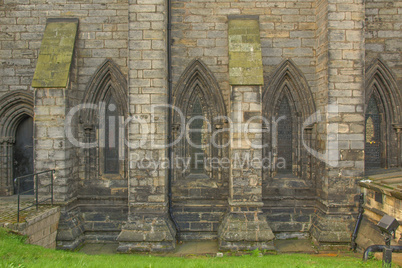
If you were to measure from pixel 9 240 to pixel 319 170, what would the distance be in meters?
7.16

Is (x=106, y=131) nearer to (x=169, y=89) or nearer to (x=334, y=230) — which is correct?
(x=169, y=89)

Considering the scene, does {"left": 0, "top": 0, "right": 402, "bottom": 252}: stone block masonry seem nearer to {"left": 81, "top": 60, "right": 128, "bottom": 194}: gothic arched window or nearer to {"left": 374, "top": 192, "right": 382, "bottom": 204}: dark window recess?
{"left": 81, "top": 60, "right": 128, "bottom": 194}: gothic arched window

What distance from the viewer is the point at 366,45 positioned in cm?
743

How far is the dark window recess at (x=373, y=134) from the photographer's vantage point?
7734 millimetres

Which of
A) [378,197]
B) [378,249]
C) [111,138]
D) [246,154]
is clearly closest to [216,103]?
[246,154]

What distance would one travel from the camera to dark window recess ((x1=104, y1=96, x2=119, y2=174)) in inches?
299

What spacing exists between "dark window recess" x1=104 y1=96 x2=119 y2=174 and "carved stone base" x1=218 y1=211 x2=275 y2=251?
11.5 ft

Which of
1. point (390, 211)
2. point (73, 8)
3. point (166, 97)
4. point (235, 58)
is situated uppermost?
point (73, 8)

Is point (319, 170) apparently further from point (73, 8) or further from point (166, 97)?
point (73, 8)

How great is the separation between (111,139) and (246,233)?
175 inches

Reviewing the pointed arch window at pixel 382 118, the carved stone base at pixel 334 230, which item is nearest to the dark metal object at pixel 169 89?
the carved stone base at pixel 334 230

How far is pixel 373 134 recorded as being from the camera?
25.5 ft

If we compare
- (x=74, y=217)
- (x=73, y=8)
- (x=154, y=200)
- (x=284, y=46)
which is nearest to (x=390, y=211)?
(x=284, y=46)

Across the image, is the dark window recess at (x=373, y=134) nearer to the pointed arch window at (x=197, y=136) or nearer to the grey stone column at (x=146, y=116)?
the pointed arch window at (x=197, y=136)
